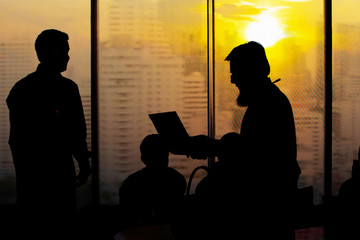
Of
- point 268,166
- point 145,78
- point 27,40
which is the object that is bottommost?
point 268,166

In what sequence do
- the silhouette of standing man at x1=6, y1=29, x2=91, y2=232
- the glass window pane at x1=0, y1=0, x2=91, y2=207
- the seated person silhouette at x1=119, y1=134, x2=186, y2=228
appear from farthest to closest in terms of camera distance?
the glass window pane at x1=0, y1=0, x2=91, y2=207, the seated person silhouette at x1=119, y1=134, x2=186, y2=228, the silhouette of standing man at x1=6, y1=29, x2=91, y2=232

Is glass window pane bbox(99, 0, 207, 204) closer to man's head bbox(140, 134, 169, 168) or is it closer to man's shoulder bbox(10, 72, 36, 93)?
man's head bbox(140, 134, 169, 168)

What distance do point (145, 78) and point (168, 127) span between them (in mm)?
2134

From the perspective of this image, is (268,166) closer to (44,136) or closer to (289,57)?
(44,136)

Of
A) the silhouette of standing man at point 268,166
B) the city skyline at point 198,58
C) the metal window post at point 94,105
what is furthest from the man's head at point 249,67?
the metal window post at point 94,105

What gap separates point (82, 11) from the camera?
3977 millimetres

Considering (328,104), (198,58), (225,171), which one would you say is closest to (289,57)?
(328,104)

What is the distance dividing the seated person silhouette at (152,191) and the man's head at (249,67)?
105cm

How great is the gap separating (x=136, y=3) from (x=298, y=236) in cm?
278

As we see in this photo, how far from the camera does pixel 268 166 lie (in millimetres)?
1679

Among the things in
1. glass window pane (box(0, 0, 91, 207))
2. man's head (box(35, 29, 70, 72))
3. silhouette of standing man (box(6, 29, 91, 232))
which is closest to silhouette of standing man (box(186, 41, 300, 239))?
silhouette of standing man (box(6, 29, 91, 232))

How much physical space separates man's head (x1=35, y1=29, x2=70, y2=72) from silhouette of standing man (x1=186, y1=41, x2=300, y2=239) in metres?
1.14

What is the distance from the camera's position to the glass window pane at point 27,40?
3.93 m

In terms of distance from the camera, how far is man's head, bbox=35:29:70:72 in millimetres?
2146
